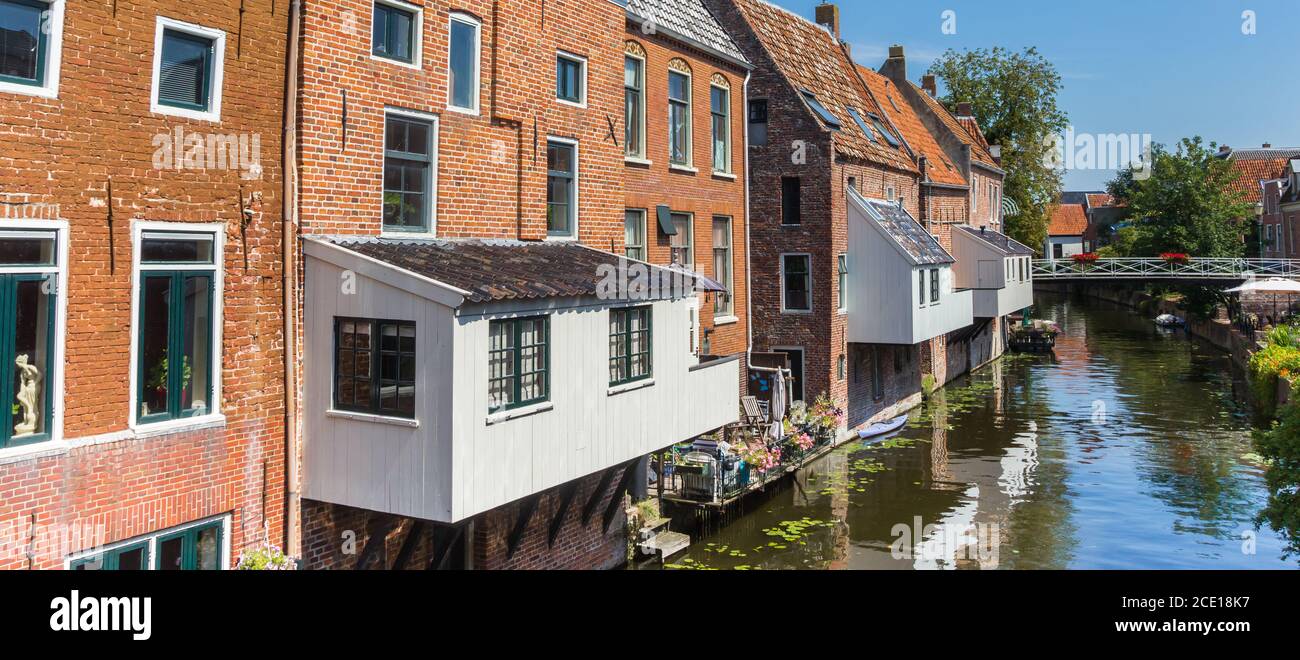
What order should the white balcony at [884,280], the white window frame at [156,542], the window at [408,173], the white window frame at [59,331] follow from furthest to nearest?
the white balcony at [884,280] < the window at [408,173] < the white window frame at [156,542] < the white window frame at [59,331]

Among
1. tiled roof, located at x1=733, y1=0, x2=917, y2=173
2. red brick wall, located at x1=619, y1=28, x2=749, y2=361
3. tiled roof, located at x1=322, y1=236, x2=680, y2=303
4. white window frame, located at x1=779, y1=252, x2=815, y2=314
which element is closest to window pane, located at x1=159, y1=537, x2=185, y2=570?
tiled roof, located at x1=322, y1=236, x2=680, y2=303

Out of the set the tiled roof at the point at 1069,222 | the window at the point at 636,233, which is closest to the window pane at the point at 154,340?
the window at the point at 636,233

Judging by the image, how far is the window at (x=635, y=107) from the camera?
18.8 meters

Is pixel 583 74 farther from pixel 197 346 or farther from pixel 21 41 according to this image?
pixel 21 41

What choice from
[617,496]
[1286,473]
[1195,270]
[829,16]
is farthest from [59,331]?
[1195,270]

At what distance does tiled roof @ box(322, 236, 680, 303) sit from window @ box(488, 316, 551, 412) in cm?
39

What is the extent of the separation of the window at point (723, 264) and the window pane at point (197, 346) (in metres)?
14.6

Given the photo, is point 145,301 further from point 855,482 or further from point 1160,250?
point 1160,250

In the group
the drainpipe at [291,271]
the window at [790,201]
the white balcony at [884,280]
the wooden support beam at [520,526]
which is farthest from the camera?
the white balcony at [884,280]

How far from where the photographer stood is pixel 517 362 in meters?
10.4

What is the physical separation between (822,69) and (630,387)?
20674 millimetres

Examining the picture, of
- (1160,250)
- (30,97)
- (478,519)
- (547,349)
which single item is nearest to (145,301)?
(30,97)

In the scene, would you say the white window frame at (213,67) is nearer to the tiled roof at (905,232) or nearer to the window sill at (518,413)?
the window sill at (518,413)
